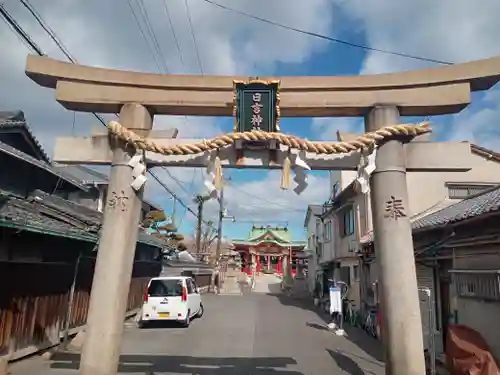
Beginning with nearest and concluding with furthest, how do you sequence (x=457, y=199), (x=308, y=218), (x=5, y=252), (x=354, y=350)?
1. (x=5, y=252)
2. (x=354, y=350)
3. (x=457, y=199)
4. (x=308, y=218)

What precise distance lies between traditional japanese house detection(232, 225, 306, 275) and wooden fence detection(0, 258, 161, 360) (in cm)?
3926

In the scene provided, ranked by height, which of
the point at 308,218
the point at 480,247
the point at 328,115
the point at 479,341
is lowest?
the point at 479,341

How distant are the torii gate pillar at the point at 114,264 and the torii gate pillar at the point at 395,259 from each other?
3.66 m

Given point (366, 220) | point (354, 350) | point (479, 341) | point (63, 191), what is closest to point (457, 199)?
point (366, 220)

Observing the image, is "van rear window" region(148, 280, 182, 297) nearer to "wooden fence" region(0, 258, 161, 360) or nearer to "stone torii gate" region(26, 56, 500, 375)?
"wooden fence" region(0, 258, 161, 360)

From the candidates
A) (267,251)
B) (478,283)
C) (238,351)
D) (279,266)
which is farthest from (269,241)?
(478,283)

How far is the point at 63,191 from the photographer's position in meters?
16.8

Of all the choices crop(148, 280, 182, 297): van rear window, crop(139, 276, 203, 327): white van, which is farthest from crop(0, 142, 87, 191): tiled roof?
crop(139, 276, 203, 327): white van

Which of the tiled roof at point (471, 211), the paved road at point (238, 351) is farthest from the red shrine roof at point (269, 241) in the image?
the tiled roof at point (471, 211)

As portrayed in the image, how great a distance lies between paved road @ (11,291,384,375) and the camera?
351 inches

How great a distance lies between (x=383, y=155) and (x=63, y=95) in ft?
16.4

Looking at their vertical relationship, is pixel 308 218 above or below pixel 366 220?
above

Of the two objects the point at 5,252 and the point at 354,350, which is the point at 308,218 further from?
the point at 5,252

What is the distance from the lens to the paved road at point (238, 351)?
8.91m
